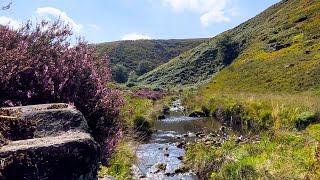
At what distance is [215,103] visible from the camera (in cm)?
4384

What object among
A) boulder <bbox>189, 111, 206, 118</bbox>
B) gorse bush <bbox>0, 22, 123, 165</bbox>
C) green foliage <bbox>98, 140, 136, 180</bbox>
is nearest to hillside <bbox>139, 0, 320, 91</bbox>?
boulder <bbox>189, 111, 206, 118</bbox>

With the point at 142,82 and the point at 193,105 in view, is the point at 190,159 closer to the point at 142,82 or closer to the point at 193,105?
the point at 193,105

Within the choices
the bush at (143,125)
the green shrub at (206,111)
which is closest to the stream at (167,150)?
the bush at (143,125)

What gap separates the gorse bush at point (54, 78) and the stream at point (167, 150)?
17.8 ft

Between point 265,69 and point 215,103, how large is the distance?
2960 cm

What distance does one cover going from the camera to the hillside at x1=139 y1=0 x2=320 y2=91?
61522 millimetres

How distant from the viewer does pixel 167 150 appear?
2423 cm

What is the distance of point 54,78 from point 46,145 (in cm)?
329

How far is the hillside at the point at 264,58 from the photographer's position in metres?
61.5

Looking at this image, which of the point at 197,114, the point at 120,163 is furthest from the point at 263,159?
the point at 197,114

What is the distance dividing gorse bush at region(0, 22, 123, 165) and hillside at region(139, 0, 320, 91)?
146 ft

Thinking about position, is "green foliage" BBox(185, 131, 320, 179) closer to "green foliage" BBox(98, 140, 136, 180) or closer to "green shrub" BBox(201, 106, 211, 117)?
"green foliage" BBox(98, 140, 136, 180)

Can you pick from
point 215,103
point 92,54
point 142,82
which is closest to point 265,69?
point 215,103

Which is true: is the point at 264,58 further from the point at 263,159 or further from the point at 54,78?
the point at 54,78
